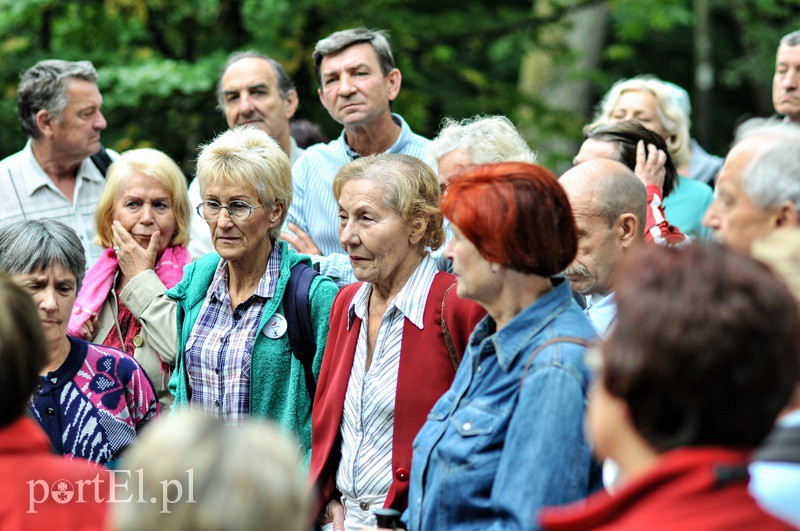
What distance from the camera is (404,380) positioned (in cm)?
368

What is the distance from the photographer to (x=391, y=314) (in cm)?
387

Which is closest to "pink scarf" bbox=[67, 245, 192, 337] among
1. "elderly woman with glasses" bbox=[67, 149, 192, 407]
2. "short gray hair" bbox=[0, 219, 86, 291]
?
"elderly woman with glasses" bbox=[67, 149, 192, 407]

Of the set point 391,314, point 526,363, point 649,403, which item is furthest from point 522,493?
point 391,314

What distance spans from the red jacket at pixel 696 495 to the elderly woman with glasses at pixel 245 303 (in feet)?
7.74

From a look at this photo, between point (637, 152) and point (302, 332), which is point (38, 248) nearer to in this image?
point (302, 332)

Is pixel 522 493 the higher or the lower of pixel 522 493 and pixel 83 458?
the higher

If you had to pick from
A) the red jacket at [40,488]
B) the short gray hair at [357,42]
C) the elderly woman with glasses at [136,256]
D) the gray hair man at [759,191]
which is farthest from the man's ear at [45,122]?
the gray hair man at [759,191]

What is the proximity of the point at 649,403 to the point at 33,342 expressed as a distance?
154cm

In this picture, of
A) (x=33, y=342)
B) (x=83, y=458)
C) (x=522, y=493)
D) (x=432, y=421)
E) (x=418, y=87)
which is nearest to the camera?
(x=33, y=342)

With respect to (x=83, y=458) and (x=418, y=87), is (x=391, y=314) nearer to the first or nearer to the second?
(x=83, y=458)

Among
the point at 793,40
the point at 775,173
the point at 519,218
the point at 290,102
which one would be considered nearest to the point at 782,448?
the point at 775,173

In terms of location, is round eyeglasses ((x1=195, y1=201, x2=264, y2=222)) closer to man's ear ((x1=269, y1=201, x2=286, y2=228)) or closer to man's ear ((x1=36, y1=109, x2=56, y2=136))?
man's ear ((x1=269, y1=201, x2=286, y2=228))

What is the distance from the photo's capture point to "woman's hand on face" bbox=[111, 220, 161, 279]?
4707 millimetres

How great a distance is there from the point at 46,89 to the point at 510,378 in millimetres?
4100
